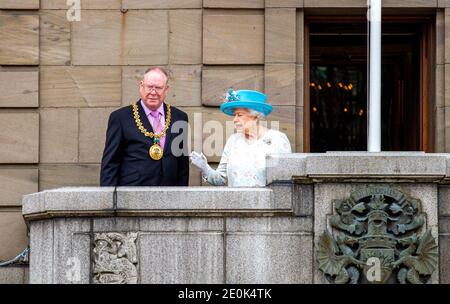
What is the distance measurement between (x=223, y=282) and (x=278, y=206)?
850mm

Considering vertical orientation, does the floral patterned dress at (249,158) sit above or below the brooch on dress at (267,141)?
below

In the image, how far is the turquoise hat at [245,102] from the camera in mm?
12719

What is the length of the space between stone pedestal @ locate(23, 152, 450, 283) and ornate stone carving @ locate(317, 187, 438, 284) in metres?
0.06

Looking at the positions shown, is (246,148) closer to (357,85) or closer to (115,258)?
(115,258)

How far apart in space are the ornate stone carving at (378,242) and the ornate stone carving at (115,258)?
1.70 meters

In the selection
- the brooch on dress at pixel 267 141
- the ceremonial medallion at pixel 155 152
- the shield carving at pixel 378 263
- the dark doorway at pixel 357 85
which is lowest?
the shield carving at pixel 378 263

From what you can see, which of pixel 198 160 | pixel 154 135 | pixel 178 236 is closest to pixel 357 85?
pixel 154 135

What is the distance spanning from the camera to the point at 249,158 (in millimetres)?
12562

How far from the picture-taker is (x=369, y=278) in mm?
11266

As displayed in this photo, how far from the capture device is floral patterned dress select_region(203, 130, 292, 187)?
12.5 metres

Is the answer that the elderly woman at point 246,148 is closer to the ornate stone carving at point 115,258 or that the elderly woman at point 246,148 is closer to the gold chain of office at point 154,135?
the gold chain of office at point 154,135

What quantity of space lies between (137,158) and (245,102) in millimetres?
1380

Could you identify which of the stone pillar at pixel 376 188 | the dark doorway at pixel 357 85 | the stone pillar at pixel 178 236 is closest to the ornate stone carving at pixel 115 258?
the stone pillar at pixel 178 236

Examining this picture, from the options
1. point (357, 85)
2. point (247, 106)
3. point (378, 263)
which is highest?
point (357, 85)
